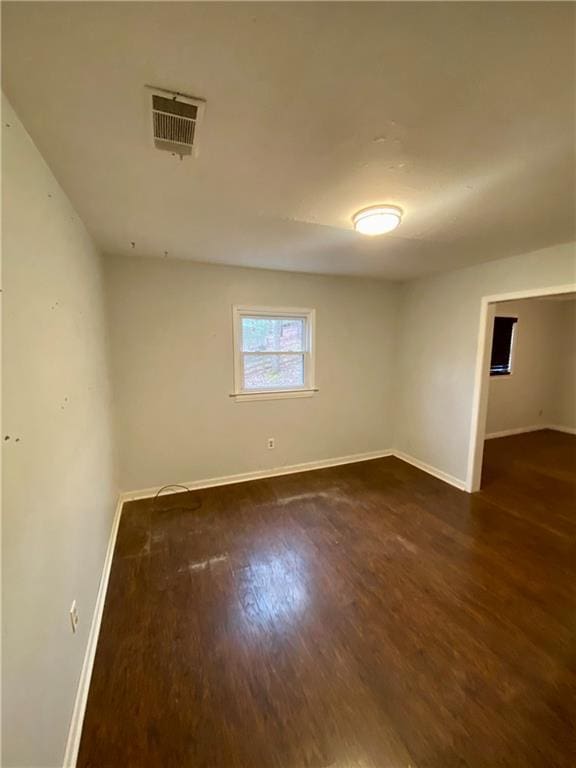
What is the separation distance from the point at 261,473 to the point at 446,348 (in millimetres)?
2604

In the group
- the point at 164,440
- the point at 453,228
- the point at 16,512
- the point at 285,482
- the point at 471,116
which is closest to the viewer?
the point at 16,512

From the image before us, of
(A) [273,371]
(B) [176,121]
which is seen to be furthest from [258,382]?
(B) [176,121]

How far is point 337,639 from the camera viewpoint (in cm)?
170

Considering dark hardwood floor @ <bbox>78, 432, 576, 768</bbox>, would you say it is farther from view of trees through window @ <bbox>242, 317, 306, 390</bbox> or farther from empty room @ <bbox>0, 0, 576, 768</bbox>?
view of trees through window @ <bbox>242, 317, 306, 390</bbox>

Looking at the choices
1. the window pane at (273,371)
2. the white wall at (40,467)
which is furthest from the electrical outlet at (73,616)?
the window pane at (273,371)

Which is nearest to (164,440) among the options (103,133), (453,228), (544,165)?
(103,133)

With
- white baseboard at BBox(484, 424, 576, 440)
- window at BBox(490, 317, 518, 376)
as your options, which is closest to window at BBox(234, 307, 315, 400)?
window at BBox(490, 317, 518, 376)

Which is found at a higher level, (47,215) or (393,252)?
(393,252)

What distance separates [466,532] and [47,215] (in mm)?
3487

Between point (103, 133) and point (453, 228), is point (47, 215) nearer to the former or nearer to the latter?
point (103, 133)

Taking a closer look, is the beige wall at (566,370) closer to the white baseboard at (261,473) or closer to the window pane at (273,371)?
the white baseboard at (261,473)

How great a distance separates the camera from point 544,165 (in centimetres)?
141

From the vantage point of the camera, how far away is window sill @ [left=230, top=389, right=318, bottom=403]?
3508 millimetres

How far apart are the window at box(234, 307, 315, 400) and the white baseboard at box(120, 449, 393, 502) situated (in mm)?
907
